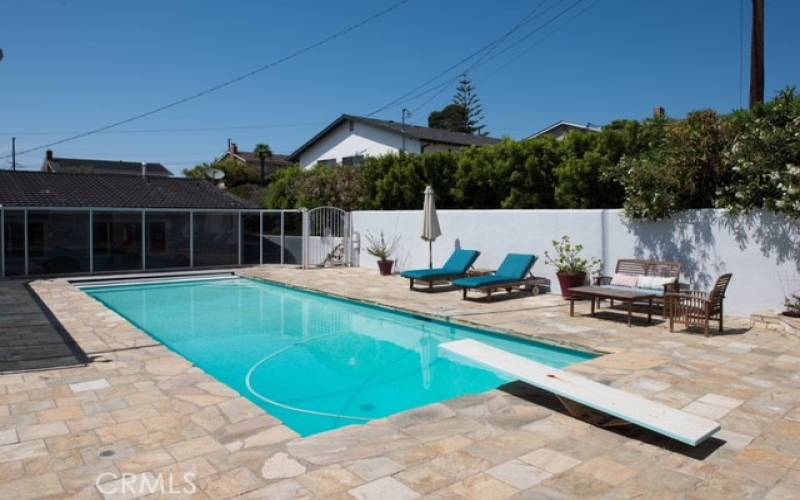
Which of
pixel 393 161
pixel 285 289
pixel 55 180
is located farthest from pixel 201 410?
pixel 55 180

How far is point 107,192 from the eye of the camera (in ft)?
59.4

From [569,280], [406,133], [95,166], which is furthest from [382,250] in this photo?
[95,166]

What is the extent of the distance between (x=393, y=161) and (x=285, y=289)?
19.2ft

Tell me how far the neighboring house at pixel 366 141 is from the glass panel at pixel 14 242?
14.8m

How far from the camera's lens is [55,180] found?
712 inches

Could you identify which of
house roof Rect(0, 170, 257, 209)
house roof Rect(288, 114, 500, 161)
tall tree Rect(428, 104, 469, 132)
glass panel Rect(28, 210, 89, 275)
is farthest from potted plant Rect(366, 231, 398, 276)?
tall tree Rect(428, 104, 469, 132)

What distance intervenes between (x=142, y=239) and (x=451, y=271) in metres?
9.94

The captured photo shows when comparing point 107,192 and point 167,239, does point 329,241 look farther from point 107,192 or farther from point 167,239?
point 107,192

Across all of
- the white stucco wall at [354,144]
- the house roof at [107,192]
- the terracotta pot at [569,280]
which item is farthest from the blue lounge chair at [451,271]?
the white stucco wall at [354,144]

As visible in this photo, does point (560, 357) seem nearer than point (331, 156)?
Yes

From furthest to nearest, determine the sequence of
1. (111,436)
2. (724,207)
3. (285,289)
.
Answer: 1. (285,289)
2. (724,207)
3. (111,436)

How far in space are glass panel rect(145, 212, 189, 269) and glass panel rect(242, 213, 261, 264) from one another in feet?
6.53

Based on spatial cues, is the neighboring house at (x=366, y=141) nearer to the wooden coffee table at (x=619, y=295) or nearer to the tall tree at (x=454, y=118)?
the wooden coffee table at (x=619, y=295)

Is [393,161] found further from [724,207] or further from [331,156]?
[331,156]
